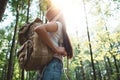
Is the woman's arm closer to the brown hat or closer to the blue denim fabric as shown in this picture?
the blue denim fabric

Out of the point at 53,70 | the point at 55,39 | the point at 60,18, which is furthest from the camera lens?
the point at 60,18

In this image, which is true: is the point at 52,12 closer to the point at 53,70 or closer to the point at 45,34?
the point at 45,34

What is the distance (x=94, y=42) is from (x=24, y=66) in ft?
72.9

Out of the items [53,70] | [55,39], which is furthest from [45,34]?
[53,70]

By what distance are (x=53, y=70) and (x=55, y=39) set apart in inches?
13.7

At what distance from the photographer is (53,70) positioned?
193 cm

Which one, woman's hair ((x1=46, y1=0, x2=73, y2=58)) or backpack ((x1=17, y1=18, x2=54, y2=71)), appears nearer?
backpack ((x1=17, y1=18, x2=54, y2=71))

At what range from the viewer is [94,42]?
23.9 m

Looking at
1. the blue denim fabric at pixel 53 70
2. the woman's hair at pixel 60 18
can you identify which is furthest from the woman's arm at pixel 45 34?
the woman's hair at pixel 60 18

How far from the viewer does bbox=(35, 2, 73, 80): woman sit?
1.94 meters

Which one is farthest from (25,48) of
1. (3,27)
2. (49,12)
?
(3,27)

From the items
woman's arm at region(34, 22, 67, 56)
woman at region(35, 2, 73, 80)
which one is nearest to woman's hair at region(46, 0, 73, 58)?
woman at region(35, 2, 73, 80)

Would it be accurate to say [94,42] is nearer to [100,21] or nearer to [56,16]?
[100,21]

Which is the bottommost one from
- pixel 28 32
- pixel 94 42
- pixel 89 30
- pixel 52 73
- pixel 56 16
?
pixel 52 73
